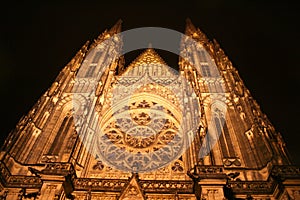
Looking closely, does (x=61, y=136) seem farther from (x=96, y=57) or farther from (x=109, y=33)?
(x=109, y=33)

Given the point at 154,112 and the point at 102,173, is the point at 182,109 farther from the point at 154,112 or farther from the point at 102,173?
the point at 102,173

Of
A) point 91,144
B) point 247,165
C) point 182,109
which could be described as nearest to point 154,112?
point 182,109

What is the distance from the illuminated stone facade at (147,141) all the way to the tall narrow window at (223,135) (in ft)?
0.15

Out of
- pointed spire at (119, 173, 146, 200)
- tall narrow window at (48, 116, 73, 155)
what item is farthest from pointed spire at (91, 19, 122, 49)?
pointed spire at (119, 173, 146, 200)

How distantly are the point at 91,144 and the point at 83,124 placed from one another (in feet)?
2.83

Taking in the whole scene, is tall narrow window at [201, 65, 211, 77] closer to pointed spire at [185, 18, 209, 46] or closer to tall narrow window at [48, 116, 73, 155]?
Answer: pointed spire at [185, 18, 209, 46]

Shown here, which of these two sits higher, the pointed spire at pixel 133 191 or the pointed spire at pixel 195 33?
the pointed spire at pixel 195 33

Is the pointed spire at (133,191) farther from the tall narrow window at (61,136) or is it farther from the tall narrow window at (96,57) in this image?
the tall narrow window at (96,57)

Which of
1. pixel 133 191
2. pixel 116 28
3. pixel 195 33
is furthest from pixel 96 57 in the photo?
pixel 133 191

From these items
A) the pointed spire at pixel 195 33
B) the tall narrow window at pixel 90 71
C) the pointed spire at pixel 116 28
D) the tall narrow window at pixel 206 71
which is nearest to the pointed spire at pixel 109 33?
the pointed spire at pixel 116 28

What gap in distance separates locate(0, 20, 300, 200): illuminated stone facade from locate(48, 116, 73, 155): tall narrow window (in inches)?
1.7

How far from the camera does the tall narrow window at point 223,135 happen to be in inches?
543

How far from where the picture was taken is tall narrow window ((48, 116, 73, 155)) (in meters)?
14.0

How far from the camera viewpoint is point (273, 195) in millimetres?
11172
